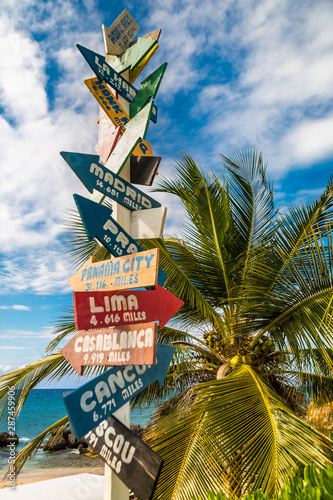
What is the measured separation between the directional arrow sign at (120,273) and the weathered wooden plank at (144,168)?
831 millimetres

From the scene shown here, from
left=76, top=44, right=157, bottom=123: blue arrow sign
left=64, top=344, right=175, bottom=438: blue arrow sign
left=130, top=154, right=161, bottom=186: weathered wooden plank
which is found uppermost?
left=76, top=44, right=157, bottom=123: blue arrow sign

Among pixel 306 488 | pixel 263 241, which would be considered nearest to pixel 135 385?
pixel 306 488

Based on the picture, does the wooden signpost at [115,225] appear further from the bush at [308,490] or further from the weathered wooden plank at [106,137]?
the bush at [308,490]

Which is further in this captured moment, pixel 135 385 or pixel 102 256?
pixel 102 256

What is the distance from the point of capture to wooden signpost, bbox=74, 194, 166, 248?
7.38 ft

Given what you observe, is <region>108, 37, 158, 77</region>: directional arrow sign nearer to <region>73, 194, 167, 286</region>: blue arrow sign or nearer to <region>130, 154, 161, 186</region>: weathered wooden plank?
<region>130, 154, 161, 186</region>: weathered wooden plank

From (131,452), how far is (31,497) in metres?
4.47

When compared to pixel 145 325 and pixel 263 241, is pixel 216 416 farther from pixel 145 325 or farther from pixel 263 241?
pixel 263 241

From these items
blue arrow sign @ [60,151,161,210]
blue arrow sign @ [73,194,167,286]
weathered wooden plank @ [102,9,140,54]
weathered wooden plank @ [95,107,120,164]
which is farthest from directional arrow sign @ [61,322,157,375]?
weathered wooden plank @ [102,9,140,54]

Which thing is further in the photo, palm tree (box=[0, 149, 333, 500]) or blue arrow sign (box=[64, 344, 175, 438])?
palm tree (box=[0, 149, 333, 500])

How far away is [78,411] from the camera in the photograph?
1781mm

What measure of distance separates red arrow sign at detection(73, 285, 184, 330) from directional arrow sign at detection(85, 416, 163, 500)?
61cm

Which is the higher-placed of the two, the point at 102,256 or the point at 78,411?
the point at 102,256

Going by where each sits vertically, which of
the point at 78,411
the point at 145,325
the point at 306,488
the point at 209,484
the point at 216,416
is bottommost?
the point at 209,484
